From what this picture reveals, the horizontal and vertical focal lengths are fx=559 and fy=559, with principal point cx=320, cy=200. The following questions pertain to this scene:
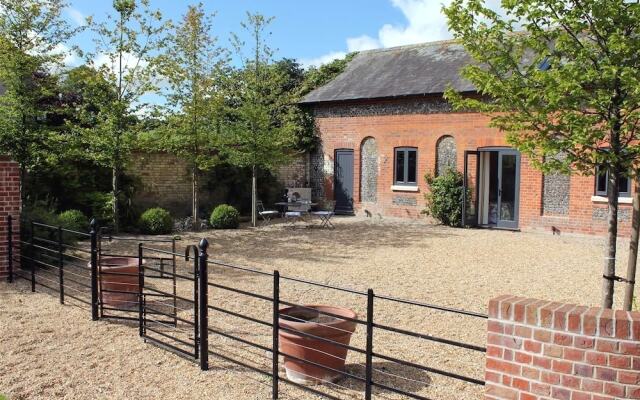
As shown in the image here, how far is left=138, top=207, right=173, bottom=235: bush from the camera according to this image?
14.9 metres

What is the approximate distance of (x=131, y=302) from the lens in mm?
7160

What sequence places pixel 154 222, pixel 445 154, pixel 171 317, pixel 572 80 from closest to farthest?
pixel 572 80
pixel 171 317
pixel 154 222
pixel 445 154

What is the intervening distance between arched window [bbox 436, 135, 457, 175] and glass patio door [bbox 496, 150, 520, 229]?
1.55 m

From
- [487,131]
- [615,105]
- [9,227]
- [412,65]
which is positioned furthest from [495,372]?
[412,65]

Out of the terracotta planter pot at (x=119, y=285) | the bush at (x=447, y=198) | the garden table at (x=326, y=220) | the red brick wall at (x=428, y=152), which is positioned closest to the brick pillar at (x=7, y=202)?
the terracotta planter pot at (x=119, y=285)

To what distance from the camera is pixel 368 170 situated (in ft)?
67.1

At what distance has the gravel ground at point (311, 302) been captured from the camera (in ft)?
16.0

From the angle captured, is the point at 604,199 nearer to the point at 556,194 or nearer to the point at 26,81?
the point at 556,194

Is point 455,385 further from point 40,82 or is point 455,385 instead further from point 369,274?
point 40,82

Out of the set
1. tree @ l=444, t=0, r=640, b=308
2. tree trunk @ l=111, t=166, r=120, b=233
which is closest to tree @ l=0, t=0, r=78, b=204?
tree trunk @ l=111, t=166, r=120, b=233

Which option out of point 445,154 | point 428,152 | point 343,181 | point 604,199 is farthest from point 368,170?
point 604,199

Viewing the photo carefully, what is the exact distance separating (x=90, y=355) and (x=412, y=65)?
56.9ft

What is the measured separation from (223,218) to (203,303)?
11604mm

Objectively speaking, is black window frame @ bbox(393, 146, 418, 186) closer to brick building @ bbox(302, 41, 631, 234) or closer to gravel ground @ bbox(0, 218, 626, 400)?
brick building @ bbox(302, 41, 631, 234)
